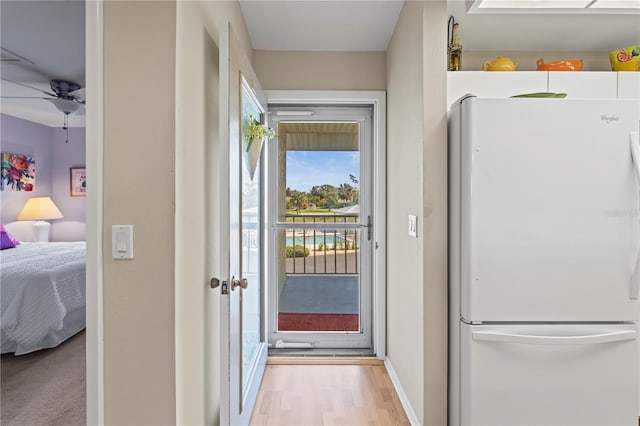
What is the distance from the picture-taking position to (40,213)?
1.16m

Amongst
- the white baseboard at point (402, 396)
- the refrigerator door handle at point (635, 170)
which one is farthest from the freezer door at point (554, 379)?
the white baseboard at point (402, 396)

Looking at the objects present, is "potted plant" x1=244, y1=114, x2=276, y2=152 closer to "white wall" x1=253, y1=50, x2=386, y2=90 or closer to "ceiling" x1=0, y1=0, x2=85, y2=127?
"white wall" x1=253, y1=50, x2=386, y2=90

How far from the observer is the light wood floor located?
2.16m

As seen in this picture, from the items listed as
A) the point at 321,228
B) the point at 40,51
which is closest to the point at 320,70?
the point at 321,228

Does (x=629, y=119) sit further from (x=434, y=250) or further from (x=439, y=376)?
(x=439, y=376)

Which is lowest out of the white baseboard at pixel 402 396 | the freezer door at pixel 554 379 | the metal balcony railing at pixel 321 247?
the white baseboard at pixel 402 396

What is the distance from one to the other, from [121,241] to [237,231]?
0.67 meters

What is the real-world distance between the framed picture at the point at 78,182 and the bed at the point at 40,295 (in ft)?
0.58

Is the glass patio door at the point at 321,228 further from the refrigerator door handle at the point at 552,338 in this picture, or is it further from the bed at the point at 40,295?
the bed at the point at 40,295

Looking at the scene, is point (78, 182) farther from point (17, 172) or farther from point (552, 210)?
point (552, 210)

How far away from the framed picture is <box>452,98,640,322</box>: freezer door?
4.98ft

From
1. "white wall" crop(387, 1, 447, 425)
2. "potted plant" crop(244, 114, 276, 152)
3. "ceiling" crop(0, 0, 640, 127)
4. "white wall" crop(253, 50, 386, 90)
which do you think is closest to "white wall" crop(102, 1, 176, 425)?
"ceiling" crop(0, 0, 640, 127)

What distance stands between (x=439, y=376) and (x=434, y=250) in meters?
0.63

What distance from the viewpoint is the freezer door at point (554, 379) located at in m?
1.64
